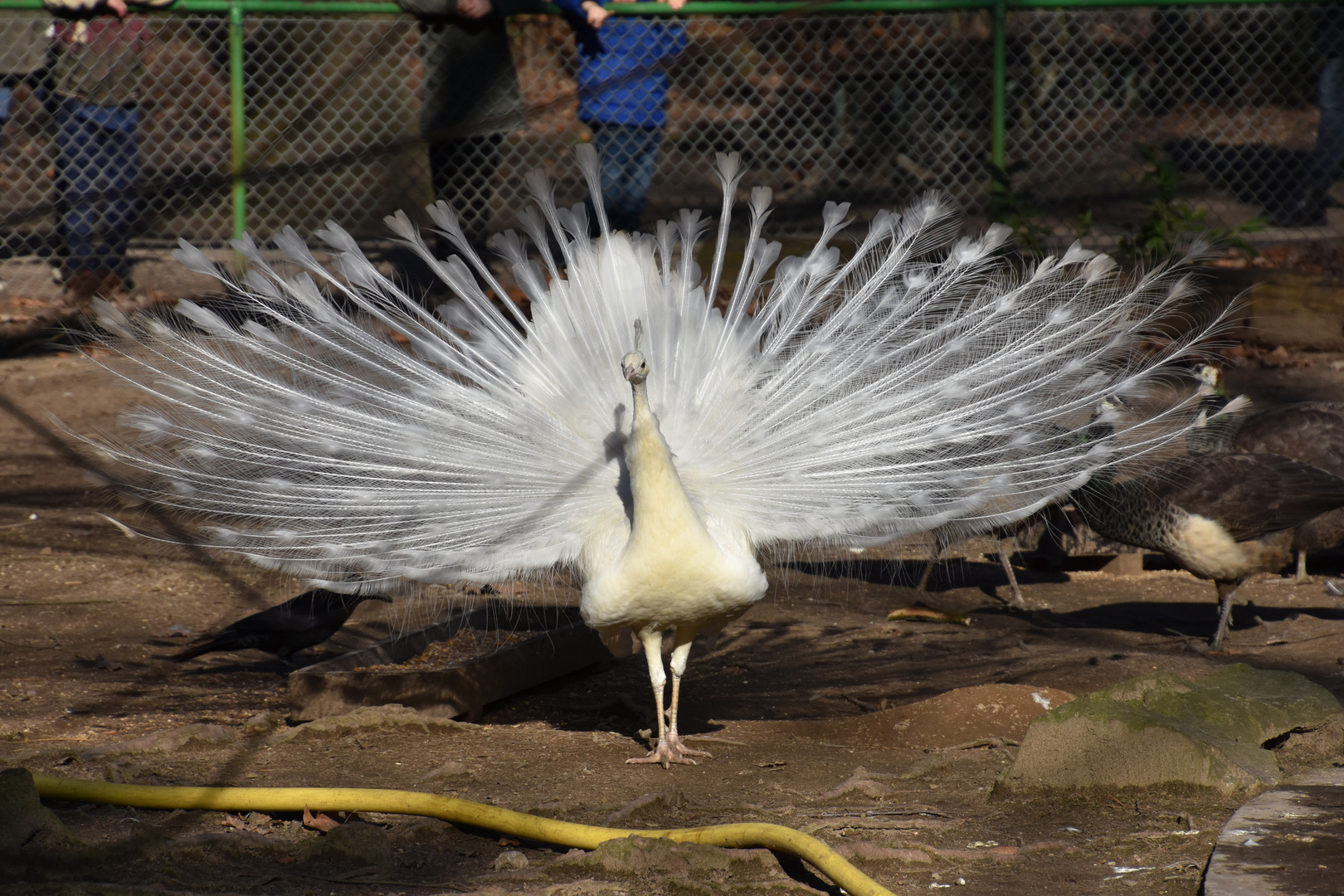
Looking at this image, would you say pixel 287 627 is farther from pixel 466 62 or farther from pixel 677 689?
pixel 466 62

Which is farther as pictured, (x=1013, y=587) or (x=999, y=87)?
(x=999, y=87)

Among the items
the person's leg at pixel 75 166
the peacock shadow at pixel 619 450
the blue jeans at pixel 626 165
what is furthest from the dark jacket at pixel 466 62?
the peacock shadow at pixel 619 450

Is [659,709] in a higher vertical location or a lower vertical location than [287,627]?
lower

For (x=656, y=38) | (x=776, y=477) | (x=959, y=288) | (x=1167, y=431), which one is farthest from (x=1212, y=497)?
(x=656, y=38)

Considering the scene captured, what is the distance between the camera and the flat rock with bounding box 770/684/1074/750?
4902 mm

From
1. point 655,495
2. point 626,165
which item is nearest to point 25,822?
point 655,495

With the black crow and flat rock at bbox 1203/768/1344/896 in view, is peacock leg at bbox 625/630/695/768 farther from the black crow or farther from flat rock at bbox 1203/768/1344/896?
flat rock at bbox 1203/768/1344/896

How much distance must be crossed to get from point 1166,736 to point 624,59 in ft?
27.2

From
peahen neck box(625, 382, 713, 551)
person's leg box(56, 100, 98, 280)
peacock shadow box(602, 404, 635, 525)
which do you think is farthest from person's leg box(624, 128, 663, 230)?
peahen neck box(625, 382, 713, 551)

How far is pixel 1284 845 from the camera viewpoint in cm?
336

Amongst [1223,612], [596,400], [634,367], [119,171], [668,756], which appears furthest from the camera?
[119,171]

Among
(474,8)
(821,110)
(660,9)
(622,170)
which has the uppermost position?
(821,110)

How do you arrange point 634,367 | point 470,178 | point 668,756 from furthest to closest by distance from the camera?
1. point 470,178
2. point 668,756
3. point 634,367

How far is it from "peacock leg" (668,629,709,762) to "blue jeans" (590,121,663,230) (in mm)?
5716
